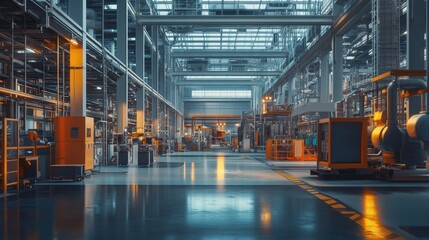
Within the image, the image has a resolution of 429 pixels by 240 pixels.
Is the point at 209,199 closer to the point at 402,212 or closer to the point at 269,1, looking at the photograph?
the point at 402,212

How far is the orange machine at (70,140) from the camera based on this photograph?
17234 mm

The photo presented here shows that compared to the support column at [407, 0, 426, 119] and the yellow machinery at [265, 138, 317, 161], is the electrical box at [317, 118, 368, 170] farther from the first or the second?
the yellow machinery at [265, 138, 317, 161]

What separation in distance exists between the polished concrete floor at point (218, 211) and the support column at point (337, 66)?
12.6 metres

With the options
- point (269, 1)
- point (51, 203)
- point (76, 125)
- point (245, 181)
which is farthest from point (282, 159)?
point (51, 203)

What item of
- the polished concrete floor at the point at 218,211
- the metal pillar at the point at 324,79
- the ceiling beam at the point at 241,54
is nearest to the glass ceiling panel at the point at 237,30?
the ceiling beam at the point at 241,54

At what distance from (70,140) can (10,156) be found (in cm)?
340

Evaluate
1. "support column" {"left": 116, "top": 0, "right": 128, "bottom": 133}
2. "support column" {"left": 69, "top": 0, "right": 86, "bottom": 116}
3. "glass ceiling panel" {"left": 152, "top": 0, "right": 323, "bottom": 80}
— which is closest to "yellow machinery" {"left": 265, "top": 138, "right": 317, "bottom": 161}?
"glass ceiling panel" {"left": 152, "top": 0, "right": 323, "bottom": 80}

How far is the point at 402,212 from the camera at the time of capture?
982 cm

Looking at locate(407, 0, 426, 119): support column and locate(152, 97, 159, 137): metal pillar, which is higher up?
locate(407, 0, 426, 119): support column

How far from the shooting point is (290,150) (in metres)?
30.0

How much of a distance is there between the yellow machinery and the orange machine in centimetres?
1542

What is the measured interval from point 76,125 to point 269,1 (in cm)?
1909

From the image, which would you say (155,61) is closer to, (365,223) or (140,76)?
(140,76)

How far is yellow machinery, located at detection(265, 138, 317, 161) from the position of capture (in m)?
29.0
